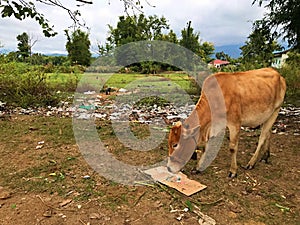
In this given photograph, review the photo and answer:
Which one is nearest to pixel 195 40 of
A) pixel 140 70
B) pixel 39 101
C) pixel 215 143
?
pixel 140 70

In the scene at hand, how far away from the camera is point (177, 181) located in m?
3.13

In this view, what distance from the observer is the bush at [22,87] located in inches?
277

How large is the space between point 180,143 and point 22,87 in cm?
589

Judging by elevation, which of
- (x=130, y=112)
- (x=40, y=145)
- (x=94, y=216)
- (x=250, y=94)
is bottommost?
(x=94, y=216)

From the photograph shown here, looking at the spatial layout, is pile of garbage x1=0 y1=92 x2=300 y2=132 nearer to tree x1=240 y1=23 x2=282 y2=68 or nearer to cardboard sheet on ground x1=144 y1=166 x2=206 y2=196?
tree x1=240 y1=23 x2=282 y2=68

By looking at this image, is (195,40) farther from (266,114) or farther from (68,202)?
(68,202)

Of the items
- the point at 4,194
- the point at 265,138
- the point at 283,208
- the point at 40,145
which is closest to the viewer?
the point at 283,208

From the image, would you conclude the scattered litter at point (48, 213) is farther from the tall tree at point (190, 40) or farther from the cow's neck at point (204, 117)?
the tall tree at point (190, 40)

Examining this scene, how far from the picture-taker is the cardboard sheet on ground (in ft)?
9.65

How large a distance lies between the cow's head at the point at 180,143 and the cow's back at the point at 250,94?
0.55m

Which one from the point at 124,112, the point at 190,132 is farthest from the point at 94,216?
the point at 124,112

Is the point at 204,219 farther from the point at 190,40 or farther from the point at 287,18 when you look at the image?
the point at 190,40

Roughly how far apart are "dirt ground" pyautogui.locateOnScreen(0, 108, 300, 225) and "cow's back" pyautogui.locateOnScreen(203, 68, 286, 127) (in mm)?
743

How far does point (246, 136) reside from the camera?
4.92 metres
